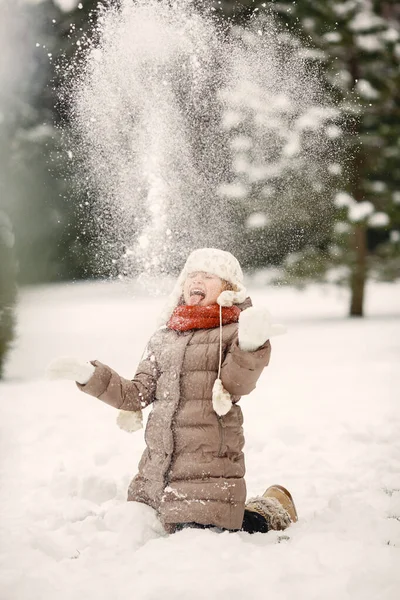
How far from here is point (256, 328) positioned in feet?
7.25

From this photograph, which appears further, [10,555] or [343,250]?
[343,250]

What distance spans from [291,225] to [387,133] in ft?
8.20

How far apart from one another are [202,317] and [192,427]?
20.0 inches

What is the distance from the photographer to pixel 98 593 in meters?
1.92

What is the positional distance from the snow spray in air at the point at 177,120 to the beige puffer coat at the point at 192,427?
16.0ft

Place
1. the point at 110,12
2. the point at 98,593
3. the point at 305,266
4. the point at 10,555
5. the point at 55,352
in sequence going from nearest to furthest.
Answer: the point at 98,593
the point at 10,555
the point at 110,12
the point at 55,352
the point at 305,266

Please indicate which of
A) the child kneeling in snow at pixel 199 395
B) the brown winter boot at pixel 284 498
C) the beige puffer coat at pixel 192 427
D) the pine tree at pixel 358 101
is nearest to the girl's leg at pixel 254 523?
the child kneeling in snow at pixel 199 395

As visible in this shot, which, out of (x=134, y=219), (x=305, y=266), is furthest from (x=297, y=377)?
(x=134, y=219)

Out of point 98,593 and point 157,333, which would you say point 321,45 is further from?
point 98,593

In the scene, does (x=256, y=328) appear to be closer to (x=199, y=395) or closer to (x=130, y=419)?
(x=199, y=395)

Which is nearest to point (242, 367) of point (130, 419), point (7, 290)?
point (130, 419)

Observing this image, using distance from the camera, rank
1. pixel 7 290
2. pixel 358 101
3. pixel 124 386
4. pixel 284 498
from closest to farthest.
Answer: pixel 124 386, pixel 284 498, pixel 7 290, pixel 358 101

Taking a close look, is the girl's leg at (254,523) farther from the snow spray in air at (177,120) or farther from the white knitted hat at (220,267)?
the snow spray in air at (177,120)

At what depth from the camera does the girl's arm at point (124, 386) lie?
2.46 meters
